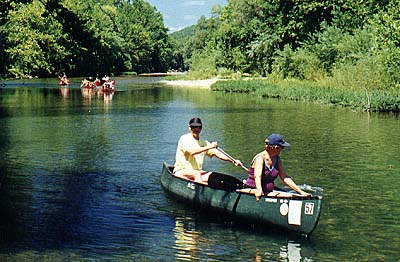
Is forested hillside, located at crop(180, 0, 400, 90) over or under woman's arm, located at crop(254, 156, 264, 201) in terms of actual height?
over

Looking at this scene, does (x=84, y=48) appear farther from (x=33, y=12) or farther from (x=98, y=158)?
(x=98, y=158)

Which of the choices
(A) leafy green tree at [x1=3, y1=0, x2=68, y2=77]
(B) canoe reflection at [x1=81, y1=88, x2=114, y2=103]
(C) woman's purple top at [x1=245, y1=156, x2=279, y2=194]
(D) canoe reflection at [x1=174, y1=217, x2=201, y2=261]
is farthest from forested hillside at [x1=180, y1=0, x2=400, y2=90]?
(D) canoe reflection at [x1=174, y1=217, x2=201, y2=261]

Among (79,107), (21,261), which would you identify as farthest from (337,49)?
(21,261)

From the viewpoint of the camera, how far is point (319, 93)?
1708 inches

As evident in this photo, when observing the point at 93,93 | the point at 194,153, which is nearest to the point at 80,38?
the point at 93,93

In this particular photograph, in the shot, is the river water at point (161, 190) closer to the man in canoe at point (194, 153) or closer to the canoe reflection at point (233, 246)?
the canoe reflection at point (233, 246)

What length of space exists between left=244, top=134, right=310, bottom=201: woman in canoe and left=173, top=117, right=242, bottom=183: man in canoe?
70.4 inches

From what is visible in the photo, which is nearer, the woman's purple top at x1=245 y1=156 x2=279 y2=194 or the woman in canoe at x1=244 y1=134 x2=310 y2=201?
the woman in canoe at x1=244 y1=134 x2=310 y2=201

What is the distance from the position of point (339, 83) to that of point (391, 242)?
32.5m

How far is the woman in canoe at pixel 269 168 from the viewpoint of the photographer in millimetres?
11539

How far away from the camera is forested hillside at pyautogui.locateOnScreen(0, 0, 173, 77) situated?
86375 millimetres

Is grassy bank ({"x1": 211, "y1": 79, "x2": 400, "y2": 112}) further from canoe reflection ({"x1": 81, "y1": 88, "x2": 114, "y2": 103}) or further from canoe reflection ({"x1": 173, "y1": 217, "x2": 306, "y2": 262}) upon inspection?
canoe reflection ({"x1": 173, "y1": 217, "x2": 306, "y2": 262})

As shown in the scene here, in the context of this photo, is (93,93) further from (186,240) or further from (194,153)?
(186,240)

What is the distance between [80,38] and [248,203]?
104151 mm
